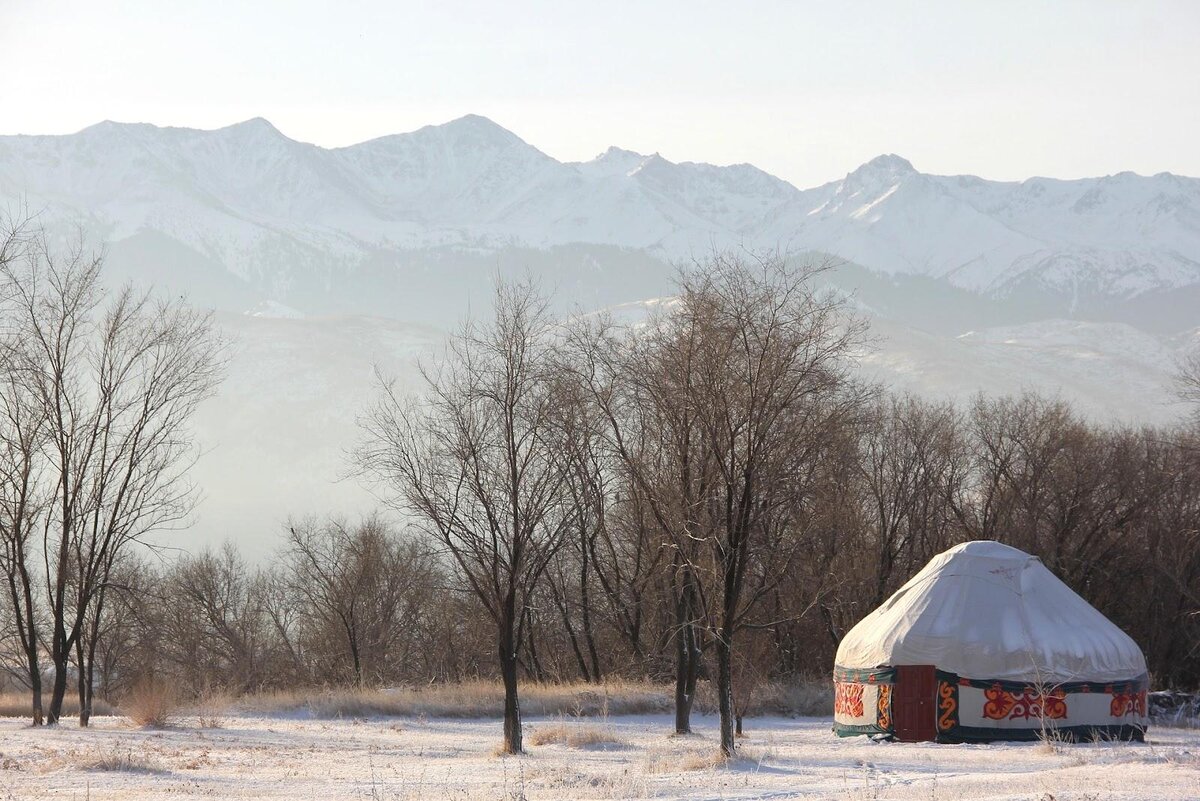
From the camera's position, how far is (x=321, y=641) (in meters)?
50.1

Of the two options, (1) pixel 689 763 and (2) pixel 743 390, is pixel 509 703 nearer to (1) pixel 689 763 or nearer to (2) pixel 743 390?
(1) pixel 689 763

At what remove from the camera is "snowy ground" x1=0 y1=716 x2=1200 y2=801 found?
12.9m

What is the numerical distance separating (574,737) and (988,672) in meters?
8.09

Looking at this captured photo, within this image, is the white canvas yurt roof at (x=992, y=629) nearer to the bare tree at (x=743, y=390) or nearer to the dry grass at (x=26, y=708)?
the bare tree at (x=743, y=390)

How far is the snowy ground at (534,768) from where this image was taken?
12.9 metres

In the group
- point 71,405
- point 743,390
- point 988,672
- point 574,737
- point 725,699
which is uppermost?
point 71,405

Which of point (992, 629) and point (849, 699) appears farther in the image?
point (849, 699)

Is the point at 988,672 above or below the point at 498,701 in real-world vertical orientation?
above

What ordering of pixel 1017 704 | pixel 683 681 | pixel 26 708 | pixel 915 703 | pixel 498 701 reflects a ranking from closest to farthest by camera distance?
pixel 683 681 < pixel 1017 704 < pixel 915 703 < pixel 498 701 < pixel 26 708

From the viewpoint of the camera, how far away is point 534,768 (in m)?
16.2

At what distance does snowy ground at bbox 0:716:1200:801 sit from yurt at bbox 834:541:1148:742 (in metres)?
1.37

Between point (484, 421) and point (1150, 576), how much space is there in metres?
32.4

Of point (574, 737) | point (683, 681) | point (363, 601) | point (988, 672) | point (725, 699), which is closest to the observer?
point (725, 699)

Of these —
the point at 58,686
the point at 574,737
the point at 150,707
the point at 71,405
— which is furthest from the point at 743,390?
the point at 58,686
